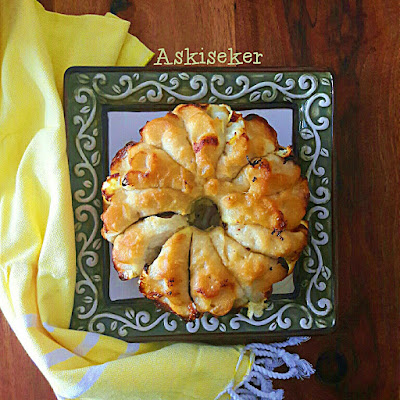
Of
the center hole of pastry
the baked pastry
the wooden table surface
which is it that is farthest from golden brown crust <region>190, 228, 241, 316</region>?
the wooden table surface

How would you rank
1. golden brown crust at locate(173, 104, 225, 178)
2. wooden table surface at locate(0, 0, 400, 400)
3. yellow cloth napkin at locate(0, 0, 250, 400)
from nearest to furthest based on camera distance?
golden brown crust at locate(173, 104, 225, 178) → yellow cloth napkin at locate(0, 0, 250, 400) → wooden table surface at locate(0, 0, 400, 400)

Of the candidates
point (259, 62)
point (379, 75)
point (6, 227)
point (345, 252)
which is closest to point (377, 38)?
point (379, 75)

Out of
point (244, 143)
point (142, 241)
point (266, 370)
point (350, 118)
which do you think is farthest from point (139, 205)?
point (350, 118)

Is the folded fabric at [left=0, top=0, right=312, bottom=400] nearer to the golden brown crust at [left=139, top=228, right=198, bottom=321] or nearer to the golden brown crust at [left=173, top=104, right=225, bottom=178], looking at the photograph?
the golden brown crust at [left=139, top=228, right=198, bottom=321]

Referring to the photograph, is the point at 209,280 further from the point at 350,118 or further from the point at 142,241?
the point at 350,118

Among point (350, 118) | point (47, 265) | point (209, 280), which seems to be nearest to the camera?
point (209, 280)

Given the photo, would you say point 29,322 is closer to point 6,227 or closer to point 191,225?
point 6,227

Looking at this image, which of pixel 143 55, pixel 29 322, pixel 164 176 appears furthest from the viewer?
pixel 143 55
